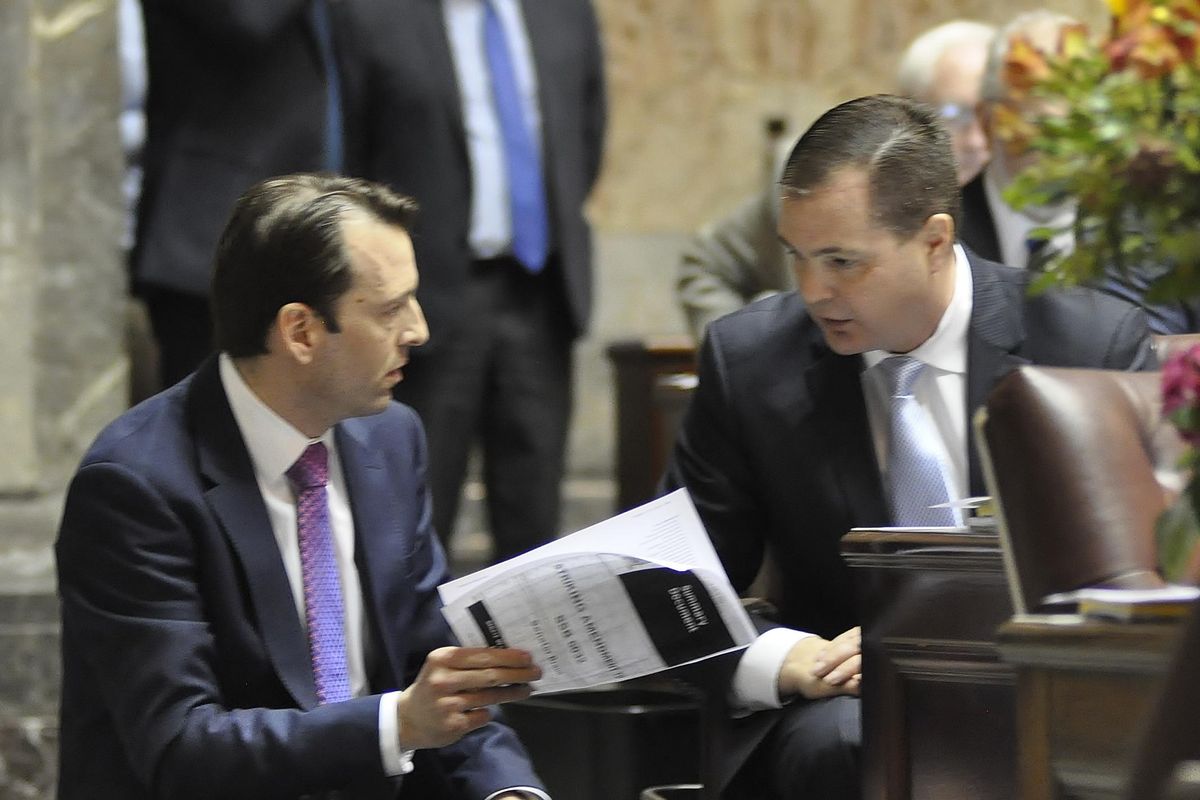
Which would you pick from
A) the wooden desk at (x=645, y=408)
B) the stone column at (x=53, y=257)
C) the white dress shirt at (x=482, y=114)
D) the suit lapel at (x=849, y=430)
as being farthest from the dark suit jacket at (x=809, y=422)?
the stone column at (x=53, y=257)

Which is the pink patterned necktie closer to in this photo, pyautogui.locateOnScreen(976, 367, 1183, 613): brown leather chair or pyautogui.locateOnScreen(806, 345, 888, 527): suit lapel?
pyautogui.locateOnScreen(806, 345, 888, 527): suit lapel

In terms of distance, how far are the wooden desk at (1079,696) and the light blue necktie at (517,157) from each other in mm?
2816

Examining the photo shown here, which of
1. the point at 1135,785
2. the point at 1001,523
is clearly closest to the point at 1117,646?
the point at 1135,785

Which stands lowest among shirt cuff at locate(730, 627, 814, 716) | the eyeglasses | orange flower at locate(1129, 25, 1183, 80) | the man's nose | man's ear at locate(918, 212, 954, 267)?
shirt cuff at locate(730, 627, 814, 716)

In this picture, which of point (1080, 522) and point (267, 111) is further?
point (267, 111)

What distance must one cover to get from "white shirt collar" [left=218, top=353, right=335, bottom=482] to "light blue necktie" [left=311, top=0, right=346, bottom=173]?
5.63ft

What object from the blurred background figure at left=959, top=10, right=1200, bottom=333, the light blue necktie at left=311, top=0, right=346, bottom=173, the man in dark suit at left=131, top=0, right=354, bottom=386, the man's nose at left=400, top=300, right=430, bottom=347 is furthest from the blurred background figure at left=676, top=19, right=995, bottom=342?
the man's nose at left=400, top=300, right=430, bottom=347

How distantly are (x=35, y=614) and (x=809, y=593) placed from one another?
7.55ft

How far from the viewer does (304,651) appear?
2986 millimetres

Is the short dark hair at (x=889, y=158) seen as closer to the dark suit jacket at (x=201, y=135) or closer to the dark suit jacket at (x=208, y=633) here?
the dark suit jacket at (x=208, y=633)

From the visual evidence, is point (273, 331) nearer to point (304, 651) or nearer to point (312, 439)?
point (312, 439)

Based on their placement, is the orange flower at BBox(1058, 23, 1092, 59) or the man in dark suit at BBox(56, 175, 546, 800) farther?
the man in dark suit at BBox(56, 175, 546, 800)

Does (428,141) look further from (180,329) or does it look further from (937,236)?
(937,236)

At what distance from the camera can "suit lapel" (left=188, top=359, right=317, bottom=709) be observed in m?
2.96
